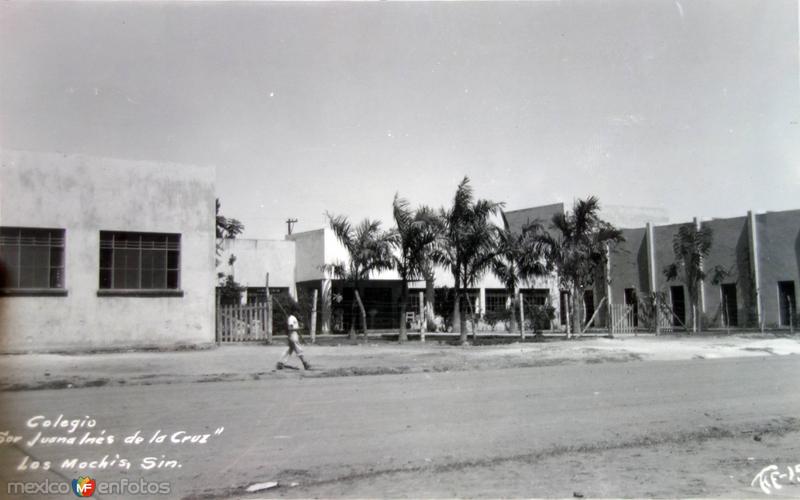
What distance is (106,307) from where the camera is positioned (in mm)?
19047

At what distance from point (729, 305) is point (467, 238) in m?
17.0

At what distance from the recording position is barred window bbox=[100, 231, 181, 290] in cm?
1939

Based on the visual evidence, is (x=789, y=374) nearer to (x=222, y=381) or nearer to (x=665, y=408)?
(x=665, y=408)

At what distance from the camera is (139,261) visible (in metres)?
19.8

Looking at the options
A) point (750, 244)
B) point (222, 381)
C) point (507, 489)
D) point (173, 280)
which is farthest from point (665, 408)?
point (750, 244)

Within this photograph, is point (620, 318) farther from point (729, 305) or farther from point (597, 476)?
point (597, 476)

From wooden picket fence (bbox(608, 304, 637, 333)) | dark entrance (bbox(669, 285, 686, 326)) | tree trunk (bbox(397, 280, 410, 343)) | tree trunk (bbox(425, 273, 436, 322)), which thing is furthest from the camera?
dark entrance (bbox(669, 285, 686, 326))

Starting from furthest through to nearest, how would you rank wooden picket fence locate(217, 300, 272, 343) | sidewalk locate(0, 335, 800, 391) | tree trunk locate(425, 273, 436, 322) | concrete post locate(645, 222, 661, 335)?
concrete post locate(645, 222, 661, 335), tree trunk locate(425, 273, 436, 322), wooden picket fence locate(217, 300, 272, 343), sidewalk locate(0, 335, 800, 391)

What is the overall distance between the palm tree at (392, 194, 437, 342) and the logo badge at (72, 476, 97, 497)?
17080 millimetres

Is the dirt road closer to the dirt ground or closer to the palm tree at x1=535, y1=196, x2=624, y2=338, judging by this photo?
the dirt ground

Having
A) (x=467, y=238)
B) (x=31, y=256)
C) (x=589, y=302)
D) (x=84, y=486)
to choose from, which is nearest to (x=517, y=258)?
(x=467, y=238)

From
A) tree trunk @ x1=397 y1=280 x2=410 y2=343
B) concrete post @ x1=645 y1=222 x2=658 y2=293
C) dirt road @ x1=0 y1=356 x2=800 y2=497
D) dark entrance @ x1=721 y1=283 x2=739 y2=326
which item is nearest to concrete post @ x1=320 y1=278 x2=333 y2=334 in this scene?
tree trunk @ x1=397 y1=280 x2=410 y2=343

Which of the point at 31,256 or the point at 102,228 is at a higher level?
the point at 102,228

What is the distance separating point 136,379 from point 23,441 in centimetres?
563
